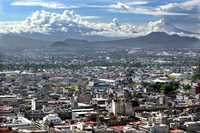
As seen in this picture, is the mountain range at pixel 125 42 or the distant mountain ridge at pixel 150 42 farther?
the distant mountain ridge at pixel 150 42

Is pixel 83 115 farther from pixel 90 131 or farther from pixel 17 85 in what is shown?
pixel 17 85

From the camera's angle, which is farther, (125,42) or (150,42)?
(150,42)

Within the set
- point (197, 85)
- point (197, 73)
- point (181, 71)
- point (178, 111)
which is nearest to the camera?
point (178, 111)

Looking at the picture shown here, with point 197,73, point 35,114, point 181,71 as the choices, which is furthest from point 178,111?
point 181,71

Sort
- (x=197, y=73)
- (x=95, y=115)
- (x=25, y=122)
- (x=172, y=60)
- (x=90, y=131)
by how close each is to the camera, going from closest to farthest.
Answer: (x=90, y=131) < (x=25, y=122) < (x=95, y=115) < (x=197, y=73) < (x=172, y=60)

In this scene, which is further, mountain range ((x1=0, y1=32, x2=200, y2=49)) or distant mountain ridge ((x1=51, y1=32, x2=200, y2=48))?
distant mountain ridge ((x1=51, y1=32, x2=200, y2=48))

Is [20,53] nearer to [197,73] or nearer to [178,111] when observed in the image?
[197,73]

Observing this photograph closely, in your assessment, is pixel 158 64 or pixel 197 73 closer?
pixel 197 73

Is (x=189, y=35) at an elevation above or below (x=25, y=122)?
above
